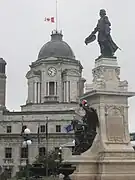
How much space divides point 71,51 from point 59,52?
9.92 ft

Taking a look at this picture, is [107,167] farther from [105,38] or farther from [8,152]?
[8,152]

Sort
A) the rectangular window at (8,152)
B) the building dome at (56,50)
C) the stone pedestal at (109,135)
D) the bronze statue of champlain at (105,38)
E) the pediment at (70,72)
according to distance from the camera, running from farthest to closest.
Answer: the building dome at (56,50), the pediment at (70,72), the rectangular window at (8,152), the bronze statue of champlain at (105,38), the stone pedestal at (109,135)

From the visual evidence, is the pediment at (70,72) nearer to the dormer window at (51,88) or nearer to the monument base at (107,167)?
the dormer window at (51,88)

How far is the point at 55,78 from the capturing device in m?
79.7

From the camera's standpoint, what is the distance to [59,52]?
3184 inches

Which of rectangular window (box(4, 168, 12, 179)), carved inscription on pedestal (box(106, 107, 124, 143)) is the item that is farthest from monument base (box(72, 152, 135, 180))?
rectangular window (box(4, 168, 12, 179))

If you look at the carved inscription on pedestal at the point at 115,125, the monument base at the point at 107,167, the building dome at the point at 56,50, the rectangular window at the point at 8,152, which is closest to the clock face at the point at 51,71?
the building dome at the point at 56,50

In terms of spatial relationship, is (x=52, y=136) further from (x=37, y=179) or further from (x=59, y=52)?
(x=37, y=179)

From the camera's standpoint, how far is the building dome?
80.6 meters

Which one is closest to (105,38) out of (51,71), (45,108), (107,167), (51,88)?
(107,167)

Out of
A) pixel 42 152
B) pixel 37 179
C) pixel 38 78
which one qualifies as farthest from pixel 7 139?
pixel 37 179

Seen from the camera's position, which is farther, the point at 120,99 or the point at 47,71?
the point at 47,71

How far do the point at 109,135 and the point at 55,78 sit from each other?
197 feet

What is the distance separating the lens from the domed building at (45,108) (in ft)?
241
